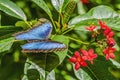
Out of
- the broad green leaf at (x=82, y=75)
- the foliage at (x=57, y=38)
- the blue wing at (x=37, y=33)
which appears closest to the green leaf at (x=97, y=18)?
the foliage at (x=57, y=38)

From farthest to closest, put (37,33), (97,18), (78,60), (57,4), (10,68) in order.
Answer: (10,68) → (97,18) → (57,4) → (78,60) → (37,33)

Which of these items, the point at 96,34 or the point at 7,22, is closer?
the point at 96,34

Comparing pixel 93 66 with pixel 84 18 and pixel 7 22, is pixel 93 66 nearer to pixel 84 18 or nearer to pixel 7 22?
pixel 84 18

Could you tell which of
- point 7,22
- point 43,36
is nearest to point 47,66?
point 43,36

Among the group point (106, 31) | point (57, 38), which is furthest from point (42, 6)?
point (106, 31)

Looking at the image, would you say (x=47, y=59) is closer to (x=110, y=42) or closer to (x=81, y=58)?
(x=81, y=58)

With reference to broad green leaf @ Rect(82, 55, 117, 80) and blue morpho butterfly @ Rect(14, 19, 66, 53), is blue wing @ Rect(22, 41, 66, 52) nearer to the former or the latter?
blue morpho butterfly @ Rect(14, 19, 66, 53)
